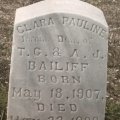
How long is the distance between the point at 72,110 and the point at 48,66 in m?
0.62

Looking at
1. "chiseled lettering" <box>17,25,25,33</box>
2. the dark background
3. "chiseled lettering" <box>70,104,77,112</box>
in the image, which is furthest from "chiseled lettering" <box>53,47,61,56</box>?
the dark background

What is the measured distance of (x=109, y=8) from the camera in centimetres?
1195

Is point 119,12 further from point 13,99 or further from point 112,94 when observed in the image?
point 13,99

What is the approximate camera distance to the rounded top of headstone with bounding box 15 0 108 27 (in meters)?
5.64

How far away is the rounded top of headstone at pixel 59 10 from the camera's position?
5641 millimetres

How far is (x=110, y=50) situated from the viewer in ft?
30.5

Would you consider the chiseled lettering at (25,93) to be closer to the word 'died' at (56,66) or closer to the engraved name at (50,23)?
the word 'died' at (56,66)

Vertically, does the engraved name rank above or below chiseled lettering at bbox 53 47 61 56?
above

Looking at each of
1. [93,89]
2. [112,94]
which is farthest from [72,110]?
[112,94]

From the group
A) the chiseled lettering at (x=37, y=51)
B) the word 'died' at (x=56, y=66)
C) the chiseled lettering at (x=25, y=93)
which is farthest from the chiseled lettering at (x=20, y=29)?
the chiseled lettering at (x=25, y=93)

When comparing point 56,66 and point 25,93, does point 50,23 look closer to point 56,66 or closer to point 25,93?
point 56,66

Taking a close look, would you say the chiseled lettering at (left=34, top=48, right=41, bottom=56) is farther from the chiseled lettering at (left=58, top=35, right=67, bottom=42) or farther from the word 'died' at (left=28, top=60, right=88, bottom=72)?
the chiseled lettering at (left=58, top=35, right=67, bottom=42)

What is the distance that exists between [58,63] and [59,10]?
2.00 feet

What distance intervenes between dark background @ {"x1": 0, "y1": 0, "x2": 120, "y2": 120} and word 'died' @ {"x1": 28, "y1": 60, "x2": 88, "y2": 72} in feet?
3.54
